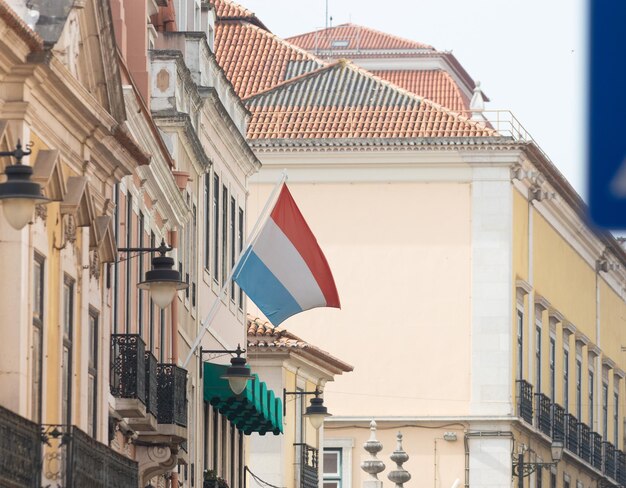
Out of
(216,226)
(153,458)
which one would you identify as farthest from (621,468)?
(153,458)

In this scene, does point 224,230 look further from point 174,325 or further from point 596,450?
point 596,450

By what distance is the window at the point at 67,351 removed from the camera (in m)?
16.5

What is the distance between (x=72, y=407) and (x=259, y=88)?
3637 centimetres

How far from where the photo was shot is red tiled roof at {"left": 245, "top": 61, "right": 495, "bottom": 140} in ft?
168

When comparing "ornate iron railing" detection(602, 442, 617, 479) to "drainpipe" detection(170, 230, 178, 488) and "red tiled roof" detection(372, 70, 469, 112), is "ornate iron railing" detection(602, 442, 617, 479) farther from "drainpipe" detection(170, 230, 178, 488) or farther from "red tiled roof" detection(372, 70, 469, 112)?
"drainpipe" detection(170, 230, 178, 488)

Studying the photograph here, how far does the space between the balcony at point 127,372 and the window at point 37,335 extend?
4.83 meters

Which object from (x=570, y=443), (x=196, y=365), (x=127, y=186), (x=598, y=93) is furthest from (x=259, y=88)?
(x=598, y=93)

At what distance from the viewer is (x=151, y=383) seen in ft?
70.9

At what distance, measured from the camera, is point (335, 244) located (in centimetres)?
5162

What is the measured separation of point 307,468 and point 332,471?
8.21 meters

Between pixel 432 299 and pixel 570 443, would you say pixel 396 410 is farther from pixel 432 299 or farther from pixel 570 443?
pixel 570 443

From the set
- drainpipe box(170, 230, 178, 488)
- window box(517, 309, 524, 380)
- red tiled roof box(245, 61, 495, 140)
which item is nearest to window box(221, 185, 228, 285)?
drainpipe box(170, 230, 178, 488)

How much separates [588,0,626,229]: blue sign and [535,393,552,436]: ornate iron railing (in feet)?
168

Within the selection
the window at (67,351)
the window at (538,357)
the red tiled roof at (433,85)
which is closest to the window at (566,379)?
the window at (538,357)
